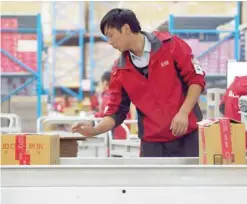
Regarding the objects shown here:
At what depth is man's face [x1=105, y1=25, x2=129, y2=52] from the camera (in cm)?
259

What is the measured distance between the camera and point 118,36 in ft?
8.52

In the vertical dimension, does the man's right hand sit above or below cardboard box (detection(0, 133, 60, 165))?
above

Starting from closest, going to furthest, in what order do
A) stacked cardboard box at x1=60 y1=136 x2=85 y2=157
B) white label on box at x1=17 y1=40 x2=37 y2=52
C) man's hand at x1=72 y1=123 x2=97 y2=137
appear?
man's hand at x1=72 y1=123 x2=97 y2=137, stacked cardboard box at x1=60 y1=136 x2=85 y2=157, white label on box at x1=17 y1=40 x2=37 y2=52

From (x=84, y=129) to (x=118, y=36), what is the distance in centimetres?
47

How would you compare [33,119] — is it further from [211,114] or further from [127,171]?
[127,171]

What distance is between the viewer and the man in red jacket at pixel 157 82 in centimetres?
267

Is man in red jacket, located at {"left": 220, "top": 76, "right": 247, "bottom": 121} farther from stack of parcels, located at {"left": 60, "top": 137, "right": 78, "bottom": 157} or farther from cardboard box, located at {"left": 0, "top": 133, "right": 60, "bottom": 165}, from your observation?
cardboard box, located at {"left": 0, "top": 133, "right": 60, "bottom": 165}

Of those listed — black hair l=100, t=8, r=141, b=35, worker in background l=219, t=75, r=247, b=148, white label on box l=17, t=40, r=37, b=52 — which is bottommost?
worker in background l=219, t=75, r=247, b=148

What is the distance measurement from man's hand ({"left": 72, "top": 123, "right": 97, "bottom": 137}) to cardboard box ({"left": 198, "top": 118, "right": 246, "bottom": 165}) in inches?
27.8

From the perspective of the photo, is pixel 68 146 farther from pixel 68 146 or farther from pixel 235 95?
pixel 235 95

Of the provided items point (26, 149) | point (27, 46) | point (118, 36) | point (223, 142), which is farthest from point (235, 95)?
point (27, 46)

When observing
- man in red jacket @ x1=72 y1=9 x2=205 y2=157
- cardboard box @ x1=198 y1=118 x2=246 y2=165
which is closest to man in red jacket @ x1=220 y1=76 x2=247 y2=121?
man in red jacket @ x1=72 y1=9 x2=205 y2=157

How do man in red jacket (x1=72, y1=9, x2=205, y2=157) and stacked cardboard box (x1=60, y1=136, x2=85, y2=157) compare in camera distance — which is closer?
man in red jacket (x1=72, y1=9, x2=205, y2=157)
